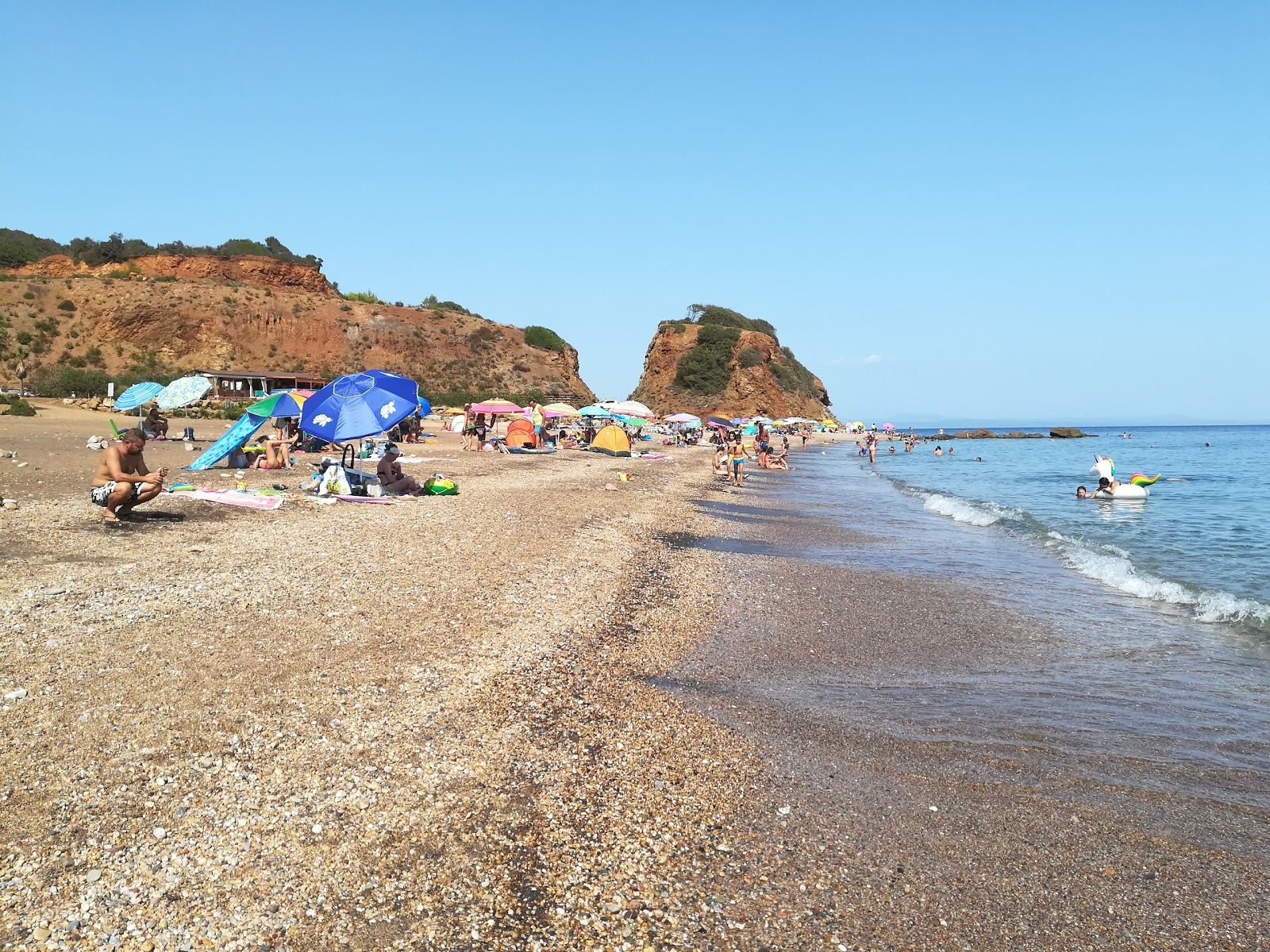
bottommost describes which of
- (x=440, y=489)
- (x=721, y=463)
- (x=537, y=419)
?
(x=721, y=463)

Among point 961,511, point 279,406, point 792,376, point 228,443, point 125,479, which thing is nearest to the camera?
point 125,479

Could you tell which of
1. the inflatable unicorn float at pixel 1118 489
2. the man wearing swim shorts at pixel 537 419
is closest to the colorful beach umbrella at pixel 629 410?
the man wearing swim shorts at pixel 537 419

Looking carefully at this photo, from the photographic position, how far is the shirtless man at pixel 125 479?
912 cm

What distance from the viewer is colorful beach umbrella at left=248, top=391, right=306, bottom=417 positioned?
57.9 feet

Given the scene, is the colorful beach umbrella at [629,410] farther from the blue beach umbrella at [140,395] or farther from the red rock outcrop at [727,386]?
the red rock outcrop at [727,386]

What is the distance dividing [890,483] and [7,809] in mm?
28434

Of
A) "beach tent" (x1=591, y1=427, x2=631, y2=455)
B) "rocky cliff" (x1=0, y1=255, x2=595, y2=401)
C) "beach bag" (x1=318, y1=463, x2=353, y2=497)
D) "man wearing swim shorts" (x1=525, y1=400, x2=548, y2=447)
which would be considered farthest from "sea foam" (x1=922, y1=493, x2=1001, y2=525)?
"rocky cliff" (x1=0, y1=255, x2=595, y2=401)

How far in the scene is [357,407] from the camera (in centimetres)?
1248

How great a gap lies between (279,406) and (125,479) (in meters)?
9.25

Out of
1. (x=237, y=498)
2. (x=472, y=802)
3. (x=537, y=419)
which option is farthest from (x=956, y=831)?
(x=537, y=419)

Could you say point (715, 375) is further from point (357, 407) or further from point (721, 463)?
point (357, 407)

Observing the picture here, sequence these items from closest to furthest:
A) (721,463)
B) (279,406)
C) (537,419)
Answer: (279,406) < (721,463) < (537,419)

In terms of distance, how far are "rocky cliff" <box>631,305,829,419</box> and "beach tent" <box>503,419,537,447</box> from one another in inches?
2034

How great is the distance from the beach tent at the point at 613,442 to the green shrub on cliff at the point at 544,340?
39.0m
